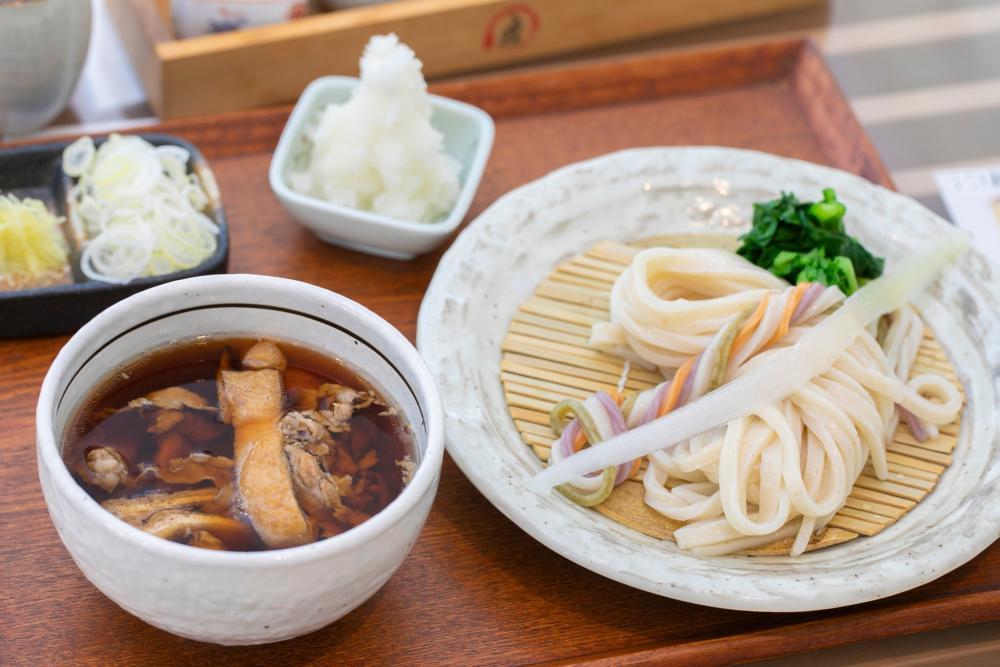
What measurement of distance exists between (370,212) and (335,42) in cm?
54

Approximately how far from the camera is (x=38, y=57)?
2.11 meters

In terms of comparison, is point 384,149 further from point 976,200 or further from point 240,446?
point 976,200

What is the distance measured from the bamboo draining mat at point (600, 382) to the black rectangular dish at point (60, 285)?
0.53 meters

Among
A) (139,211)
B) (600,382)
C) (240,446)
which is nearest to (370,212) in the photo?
(139,211)

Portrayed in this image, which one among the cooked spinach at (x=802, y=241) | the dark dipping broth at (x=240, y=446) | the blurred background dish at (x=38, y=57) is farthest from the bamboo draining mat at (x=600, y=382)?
the blurred background dish at (x=38, y=57)

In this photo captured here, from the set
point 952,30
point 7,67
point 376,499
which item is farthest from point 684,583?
point 952,30

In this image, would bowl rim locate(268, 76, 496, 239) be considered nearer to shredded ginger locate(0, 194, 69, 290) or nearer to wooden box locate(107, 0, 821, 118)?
wooden box locate(107, 0, 821, 118)

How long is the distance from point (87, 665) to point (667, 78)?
1.67 meters

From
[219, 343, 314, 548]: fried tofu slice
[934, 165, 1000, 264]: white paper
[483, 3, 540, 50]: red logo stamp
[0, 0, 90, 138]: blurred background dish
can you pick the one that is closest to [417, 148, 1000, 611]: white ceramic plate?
[219, 343, 314, 548]: fried tofu slice

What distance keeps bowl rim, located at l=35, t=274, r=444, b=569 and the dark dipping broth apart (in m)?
0.07

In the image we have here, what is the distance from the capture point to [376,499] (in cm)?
132

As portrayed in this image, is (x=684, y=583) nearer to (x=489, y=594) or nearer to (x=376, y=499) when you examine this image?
(x=489, y=594)

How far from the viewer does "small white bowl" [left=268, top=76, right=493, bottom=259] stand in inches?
74.5

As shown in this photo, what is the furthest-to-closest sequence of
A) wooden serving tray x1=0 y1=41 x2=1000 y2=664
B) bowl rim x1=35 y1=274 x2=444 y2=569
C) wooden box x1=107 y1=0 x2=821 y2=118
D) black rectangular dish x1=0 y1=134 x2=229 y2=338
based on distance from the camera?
wooden box x1=107 y1=0 x2=821 y2=118 < black rectangular dish x1=0 y1=134 x2=229 y2=338 < wooden serving tray x1=0 y1=41 x2=1000 y2=664 < bowl rim x1=35 y1=274 x2=444 y2=569
